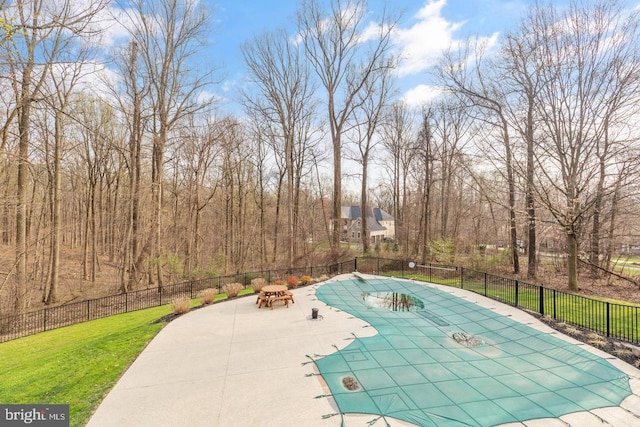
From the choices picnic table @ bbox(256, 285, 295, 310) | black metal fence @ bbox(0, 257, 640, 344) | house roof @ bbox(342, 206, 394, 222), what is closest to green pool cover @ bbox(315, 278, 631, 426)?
black metal fence @ bbox(0, 257, 640, 344)

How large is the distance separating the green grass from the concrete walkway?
1.04 ft

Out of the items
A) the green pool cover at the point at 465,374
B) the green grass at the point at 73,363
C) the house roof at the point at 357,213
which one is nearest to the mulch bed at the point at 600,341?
the green pool cover at the point at 465,374

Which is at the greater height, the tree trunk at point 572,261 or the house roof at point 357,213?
the house roof at point 357,213

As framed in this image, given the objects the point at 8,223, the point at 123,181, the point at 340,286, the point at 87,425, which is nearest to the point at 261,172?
the point at 123,181

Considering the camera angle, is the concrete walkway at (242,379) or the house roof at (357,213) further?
the house roof at (357,213)

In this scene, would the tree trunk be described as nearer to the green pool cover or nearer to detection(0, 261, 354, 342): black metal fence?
the green pool cover

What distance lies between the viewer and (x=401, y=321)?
8320 millimetres

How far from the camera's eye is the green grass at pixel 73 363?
496 cm

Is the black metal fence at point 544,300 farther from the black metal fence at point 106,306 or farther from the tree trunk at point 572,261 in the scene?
the black metal fence at point 106,306

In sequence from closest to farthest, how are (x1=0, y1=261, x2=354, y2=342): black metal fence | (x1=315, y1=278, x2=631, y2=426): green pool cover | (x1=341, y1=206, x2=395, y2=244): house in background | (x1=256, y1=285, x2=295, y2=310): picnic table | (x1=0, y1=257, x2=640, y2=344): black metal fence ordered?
(x1=315, y1=278, x2=631, y2=426): green pool cover, (x1=0, y1=257, x2=640, y2=344): black metal fence, (x1=256, y1=285, x2=295, y2=310): picnic table, (x1=0, y1=261, x2=354, y2=342): black metal fence, (x1=341, y1=206, x2=395, y2=244): house in background

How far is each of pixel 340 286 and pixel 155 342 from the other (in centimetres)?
752

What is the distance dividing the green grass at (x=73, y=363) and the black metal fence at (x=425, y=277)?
1.79 meters

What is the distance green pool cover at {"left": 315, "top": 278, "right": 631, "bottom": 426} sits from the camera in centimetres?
434

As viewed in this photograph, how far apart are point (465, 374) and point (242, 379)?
4.14 meters
